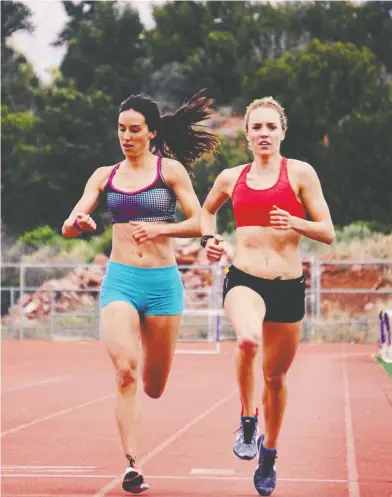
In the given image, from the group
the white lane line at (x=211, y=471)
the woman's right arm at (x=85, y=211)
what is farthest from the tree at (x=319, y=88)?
the woman's right arm at (x=85, y=211)

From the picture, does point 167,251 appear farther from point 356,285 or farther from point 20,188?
point 20,188

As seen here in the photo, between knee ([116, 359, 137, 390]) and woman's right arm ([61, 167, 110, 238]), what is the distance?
0.81m

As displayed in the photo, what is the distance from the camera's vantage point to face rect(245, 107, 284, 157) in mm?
8188

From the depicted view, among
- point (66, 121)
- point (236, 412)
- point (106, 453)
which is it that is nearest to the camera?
point (106, 453)

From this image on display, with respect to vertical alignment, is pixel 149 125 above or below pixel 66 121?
below

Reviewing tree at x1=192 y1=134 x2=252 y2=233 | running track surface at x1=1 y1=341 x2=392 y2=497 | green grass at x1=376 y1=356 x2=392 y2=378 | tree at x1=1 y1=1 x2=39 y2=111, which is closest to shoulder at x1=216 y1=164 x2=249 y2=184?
running track surface at x1=1 y1=341 x2=392 y2=497

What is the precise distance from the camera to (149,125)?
8.80 metres

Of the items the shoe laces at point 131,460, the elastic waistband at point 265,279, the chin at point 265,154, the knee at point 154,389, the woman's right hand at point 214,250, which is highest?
the chin at point 265,154

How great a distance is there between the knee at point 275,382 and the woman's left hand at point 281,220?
1010 millimetres

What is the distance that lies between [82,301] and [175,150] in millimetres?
32099

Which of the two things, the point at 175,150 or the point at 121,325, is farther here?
the point at 175,150

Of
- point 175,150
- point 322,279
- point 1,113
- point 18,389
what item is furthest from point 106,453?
point 1,113

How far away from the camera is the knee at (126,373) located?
27.2 ft

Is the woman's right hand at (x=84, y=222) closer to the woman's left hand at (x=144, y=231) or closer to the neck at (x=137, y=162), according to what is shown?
the woman's left hand at (x=144, y=231)
